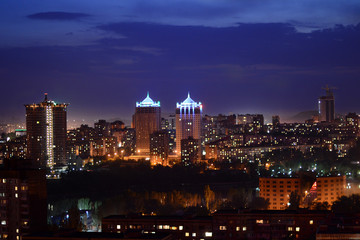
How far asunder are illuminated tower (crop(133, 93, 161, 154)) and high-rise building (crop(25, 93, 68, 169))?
875 centimetres

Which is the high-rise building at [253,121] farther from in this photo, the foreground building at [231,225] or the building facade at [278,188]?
the foreground building at [231,225]

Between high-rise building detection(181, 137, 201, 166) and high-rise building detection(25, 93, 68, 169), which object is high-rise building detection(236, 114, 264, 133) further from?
high-rise building detection(25, 93, 68, 169)

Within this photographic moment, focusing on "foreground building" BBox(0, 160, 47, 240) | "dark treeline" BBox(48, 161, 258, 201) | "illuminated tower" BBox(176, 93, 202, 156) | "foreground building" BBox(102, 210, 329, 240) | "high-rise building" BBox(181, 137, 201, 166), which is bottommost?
"foreground building" BBox(102, 210, 329, 240)

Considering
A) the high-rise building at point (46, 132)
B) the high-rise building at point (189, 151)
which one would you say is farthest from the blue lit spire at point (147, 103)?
the high-rise building at point (46, 132)

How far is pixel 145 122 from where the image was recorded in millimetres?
43531

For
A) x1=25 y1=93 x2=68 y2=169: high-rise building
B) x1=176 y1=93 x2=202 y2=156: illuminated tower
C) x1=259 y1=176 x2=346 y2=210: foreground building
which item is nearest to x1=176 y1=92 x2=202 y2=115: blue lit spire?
x1=176 y1=93 x2=202 y2=156: illuminated tower

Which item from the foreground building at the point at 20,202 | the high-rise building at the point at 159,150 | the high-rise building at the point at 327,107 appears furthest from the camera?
the high-rise building at the point at 327,107

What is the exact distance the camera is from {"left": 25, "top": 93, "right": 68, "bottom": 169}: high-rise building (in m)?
33.1

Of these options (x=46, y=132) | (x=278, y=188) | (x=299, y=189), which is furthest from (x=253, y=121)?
(x=299, y=189)

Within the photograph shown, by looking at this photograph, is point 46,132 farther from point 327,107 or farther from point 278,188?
point 327,107

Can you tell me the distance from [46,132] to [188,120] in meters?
11.1

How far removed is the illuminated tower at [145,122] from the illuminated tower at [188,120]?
157 centimetres

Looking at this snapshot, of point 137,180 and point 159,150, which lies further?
point 159,150

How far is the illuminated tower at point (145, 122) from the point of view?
42688 mm
